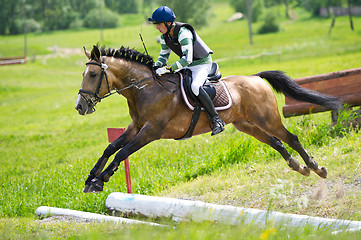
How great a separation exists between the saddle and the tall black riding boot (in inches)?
4.0

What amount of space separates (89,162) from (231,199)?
4.91m

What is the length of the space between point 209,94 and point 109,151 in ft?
5.45

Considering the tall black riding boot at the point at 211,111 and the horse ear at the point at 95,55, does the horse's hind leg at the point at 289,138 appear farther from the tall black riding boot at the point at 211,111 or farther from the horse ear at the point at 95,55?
the horse ear at the point at 95,55

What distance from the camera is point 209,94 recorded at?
20.5ft

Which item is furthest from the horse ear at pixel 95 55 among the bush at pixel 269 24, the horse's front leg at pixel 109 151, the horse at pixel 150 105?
the bush at pixel 269 24

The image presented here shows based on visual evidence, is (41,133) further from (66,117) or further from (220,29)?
(220,29)

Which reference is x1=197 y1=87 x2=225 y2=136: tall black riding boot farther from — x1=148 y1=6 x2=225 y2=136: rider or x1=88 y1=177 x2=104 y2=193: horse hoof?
x1=88 y1=177 x2=104 y2=193: horse hoof

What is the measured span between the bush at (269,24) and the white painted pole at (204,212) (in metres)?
36.7

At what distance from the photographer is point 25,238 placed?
17.5ft

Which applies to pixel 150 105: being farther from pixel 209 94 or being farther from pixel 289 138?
pixel 289 138

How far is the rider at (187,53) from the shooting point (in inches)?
231

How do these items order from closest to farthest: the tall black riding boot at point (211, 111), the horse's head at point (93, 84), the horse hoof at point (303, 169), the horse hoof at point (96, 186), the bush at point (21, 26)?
the horse hoof at point (96, 186) → the horse's head at point (93, 84) → the tall black riding boot at point (211, 111) → the horse hoof at point (303, 169) → the bush at point (21, 26)

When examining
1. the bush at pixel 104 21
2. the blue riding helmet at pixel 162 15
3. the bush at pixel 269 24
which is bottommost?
the bush at pixel 104 21

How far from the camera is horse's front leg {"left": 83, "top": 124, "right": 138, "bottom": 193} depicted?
5625 mm
